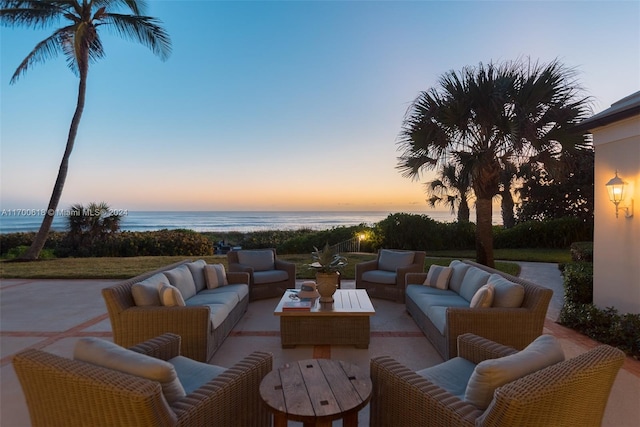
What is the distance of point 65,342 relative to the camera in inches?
→ 146

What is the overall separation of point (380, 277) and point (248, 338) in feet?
8.11

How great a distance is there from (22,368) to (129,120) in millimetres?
Result: 10196

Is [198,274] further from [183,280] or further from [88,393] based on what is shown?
[88,393]

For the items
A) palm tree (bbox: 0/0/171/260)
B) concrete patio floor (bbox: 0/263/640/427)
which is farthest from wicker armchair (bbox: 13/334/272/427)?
palm tree (bbox: 0/0/171/260)

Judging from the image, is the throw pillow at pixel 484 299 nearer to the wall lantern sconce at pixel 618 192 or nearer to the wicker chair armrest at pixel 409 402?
the wicker chair armrest at pixel 409 402

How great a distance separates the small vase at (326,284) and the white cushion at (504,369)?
2.30 meters

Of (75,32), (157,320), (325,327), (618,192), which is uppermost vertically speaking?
(75,32)

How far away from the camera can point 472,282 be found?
3.80 metres

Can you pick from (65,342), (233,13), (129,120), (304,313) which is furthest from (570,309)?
(129,120)

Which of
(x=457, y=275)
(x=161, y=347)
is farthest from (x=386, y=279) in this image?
(x=161, y=347)

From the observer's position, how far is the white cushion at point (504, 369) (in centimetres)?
143

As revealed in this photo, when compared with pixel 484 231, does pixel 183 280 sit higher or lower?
lower

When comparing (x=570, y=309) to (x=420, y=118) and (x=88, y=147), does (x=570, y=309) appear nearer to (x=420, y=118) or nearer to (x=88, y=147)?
(x=420, y=118)

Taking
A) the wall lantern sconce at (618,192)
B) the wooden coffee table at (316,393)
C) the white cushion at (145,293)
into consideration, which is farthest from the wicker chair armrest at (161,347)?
the wall lantern sconce at (618,192)
